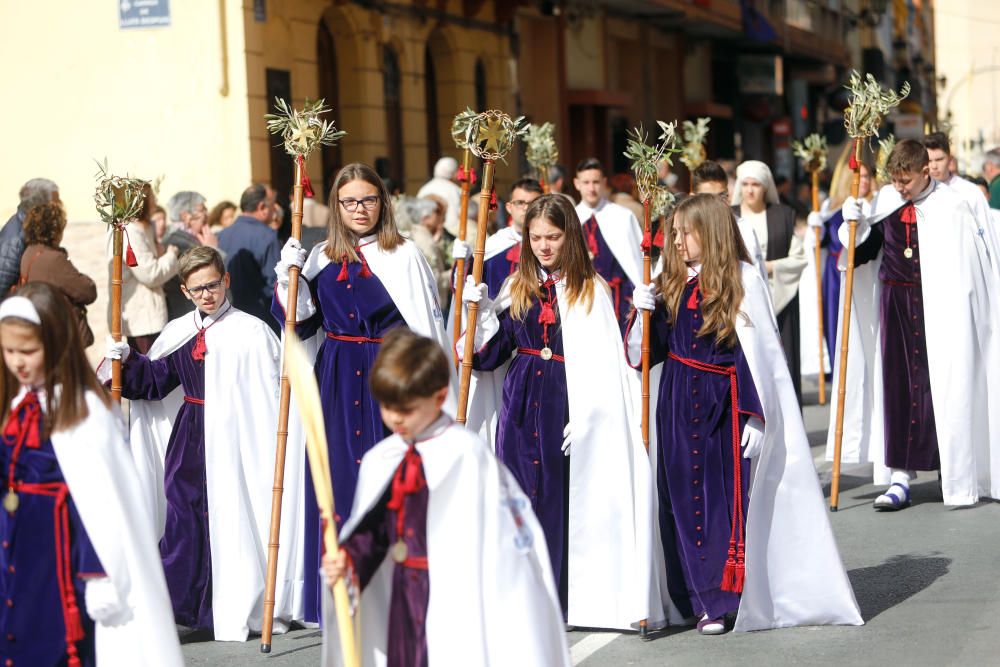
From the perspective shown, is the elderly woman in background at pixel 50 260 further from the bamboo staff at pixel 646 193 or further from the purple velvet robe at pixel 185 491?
the bamboo staff at pixel 646 193

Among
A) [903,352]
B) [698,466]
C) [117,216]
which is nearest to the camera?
[698,466]

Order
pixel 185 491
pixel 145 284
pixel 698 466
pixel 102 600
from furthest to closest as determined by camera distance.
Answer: pixel 145 284 < pixel 185 491 < pixel 698 466 < pixel 102 600

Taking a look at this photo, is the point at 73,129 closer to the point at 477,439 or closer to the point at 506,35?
the point at 506,35

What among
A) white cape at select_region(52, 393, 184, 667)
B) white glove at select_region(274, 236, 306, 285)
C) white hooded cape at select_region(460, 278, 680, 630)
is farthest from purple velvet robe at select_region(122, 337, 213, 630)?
white cape at select_region(52, 393, 184, 667)

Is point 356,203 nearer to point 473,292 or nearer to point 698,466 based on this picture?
point 473,292

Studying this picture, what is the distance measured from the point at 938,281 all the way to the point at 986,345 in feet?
1.65

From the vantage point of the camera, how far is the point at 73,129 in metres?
17.5

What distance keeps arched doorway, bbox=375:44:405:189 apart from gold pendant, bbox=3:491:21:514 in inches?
600

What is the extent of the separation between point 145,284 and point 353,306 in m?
3.95

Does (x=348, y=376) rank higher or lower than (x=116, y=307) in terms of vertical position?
lower

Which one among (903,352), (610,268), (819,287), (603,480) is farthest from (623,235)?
(603,480)

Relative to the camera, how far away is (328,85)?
64.3 feet

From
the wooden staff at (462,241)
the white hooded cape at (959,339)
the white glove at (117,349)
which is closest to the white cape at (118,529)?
the white glove at (117,349)

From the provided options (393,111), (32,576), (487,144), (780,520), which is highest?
(393,111)
